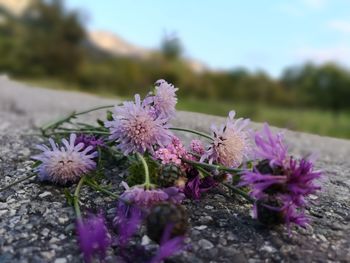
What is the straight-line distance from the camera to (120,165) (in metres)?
1.81

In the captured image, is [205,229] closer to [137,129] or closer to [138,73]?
[137,129]

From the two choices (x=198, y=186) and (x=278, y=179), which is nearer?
(x=278, y=179)

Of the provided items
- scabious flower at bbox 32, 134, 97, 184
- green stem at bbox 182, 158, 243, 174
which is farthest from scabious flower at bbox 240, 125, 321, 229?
scabious flower at bbox 32, 134, 97, 184

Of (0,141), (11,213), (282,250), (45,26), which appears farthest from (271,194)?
(45,26)

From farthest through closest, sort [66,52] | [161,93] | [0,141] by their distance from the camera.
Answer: [66,52] < [0,141] < [161,93]

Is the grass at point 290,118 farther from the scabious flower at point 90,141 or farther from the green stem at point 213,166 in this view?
the green stem at point 213,166

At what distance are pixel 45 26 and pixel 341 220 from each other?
90.3 ft

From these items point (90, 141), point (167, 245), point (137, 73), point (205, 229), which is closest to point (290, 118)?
point (90, 141)

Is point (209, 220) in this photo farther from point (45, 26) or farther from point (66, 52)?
point (45, 26)

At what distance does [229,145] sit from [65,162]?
48 centimetres

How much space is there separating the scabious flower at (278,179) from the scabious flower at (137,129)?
0.31 metres

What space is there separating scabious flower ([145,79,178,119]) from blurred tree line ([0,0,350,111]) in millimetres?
19112

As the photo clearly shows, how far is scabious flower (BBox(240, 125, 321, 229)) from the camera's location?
1.14 m

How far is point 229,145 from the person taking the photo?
140 cm
